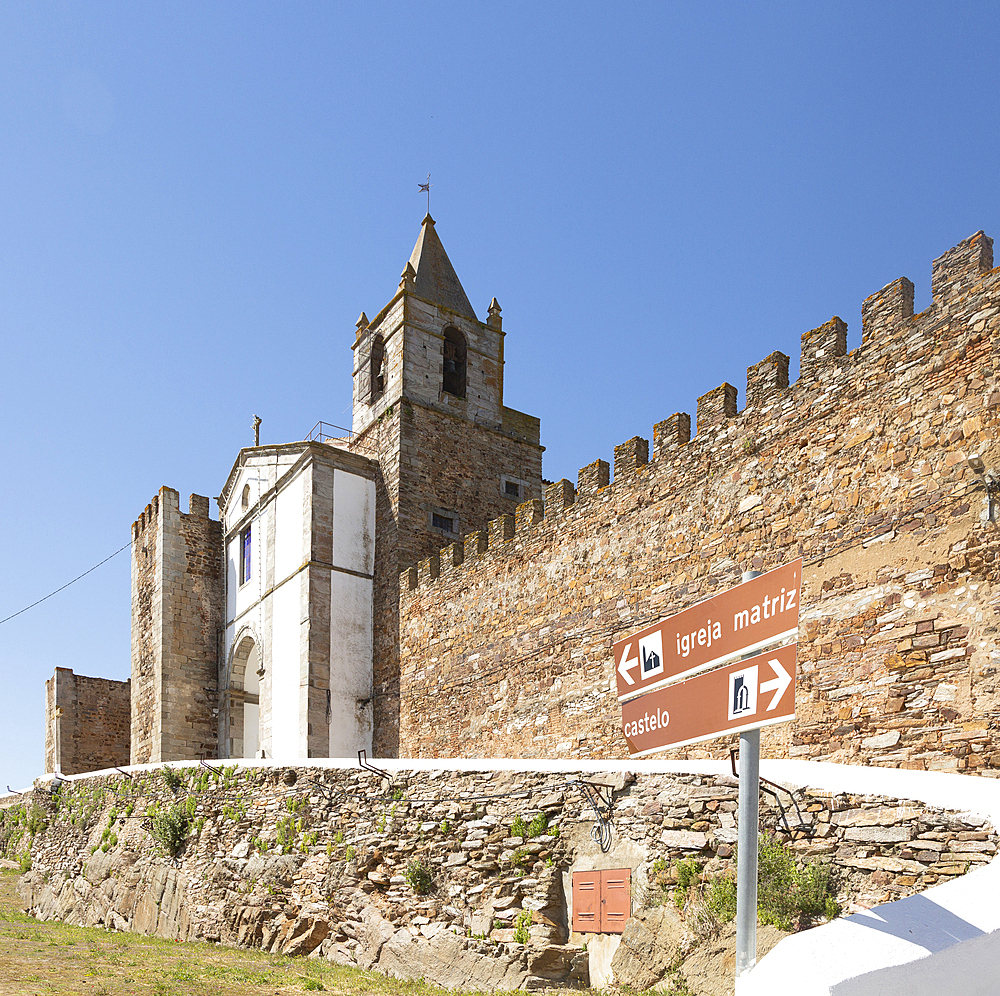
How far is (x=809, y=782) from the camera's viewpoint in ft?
20.4

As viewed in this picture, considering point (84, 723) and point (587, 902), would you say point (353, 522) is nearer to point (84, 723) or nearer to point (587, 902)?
point (587, 902)

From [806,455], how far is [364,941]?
6.84m

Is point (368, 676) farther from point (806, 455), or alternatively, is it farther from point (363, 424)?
point (806, 455)

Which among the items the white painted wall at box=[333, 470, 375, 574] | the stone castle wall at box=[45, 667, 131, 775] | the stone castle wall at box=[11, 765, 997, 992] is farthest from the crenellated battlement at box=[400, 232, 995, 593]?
the stone castle wall at box=[45, 667, 131, 775]

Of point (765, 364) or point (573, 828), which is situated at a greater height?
point (765, 364)

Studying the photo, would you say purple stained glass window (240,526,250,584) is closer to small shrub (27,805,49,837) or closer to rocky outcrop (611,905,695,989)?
small shrub (27,805,49,837)

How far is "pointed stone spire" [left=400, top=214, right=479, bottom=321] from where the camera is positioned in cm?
2236

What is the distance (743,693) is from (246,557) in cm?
2002

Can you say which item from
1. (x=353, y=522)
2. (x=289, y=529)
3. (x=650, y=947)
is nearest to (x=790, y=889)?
(x=650, y=947)

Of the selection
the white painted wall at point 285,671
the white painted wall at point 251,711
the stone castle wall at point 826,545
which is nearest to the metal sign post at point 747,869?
the stone castle wall at point 826,545

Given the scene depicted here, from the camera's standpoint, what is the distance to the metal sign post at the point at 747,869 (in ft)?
11.9

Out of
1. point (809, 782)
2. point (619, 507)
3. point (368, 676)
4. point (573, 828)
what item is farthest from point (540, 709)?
point (809, 782)

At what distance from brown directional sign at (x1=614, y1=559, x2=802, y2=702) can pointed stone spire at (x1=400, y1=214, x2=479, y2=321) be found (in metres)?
18.0

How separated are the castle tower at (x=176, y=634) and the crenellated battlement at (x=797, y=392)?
10.6 meters
